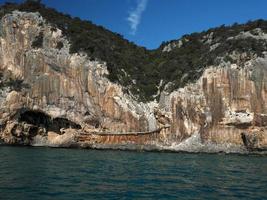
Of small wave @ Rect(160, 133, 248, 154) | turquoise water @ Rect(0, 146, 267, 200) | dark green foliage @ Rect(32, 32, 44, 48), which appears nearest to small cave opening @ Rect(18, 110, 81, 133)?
dark green foliage @ Rect(32, 32, 44, 48)

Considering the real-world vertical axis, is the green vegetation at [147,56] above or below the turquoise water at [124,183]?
above

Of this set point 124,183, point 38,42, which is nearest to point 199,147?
point 38,42

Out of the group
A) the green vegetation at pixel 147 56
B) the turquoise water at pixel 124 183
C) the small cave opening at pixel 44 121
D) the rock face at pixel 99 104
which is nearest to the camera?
the turquoise water at pixel 124 183

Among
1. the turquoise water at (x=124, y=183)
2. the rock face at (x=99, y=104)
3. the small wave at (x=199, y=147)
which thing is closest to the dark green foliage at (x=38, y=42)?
the rock face at (x=99, y=104)

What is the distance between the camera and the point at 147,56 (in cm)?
7088

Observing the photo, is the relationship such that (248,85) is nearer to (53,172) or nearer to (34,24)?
(34,24)

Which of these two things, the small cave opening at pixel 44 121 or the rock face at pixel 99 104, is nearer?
the rock face at pixel 99 104

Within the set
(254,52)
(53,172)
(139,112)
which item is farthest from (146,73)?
(53,172)

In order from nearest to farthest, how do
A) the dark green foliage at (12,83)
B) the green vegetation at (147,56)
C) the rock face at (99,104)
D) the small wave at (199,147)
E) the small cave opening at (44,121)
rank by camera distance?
the small wave at (199,147) < the rock face at (99,104) < the small cave opening at (44,121) < the green vegetation at (147,56) < the dark green foliage at (12,83)

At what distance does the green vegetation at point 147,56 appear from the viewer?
54.8 meters

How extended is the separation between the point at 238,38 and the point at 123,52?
730 inches

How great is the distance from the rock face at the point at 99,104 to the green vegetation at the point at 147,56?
56.3 inches

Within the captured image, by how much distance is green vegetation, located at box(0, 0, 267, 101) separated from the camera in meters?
54.8

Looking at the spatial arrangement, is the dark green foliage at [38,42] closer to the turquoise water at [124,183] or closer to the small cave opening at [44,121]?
the small cave opening at [44,121]
